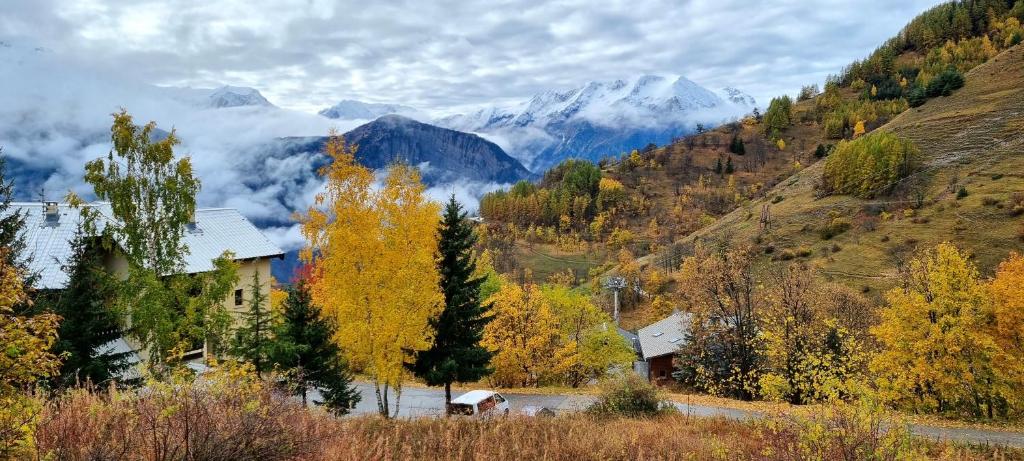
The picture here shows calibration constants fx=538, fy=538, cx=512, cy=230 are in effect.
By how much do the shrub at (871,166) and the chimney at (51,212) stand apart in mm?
114200

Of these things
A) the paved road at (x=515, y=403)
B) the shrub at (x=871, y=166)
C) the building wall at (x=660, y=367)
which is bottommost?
the building wall at (x=660, y=367)

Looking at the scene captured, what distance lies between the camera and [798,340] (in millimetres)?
27844

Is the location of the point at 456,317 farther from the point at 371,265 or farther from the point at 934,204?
the point at 934,204

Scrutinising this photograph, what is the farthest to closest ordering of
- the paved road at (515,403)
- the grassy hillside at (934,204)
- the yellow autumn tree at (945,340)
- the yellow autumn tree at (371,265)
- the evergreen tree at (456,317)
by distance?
1. the grassy hillside at (934,204)
2. the yellow autumn tree at (945,340)
3. the evergreen tree at (456,317)
4. the paved road at (515,403)
5. the yellow autumn tree at (371,265)

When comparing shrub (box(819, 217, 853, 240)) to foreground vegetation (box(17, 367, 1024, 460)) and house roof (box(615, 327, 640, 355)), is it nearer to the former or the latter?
house roof (box(615, 327, 640, 355))

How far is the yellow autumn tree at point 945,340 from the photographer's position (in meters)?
24.3

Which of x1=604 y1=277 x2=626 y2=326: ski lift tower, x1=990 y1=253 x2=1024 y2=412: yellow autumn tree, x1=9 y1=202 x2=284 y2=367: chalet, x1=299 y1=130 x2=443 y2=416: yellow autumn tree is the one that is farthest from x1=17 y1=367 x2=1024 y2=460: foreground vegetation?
x1=604 y1=277 x2=626 y2=326: ski lift tower

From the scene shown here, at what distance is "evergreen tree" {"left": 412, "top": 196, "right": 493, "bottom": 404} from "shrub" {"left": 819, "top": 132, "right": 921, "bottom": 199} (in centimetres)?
10098

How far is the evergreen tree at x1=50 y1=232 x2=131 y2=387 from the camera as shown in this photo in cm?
1719

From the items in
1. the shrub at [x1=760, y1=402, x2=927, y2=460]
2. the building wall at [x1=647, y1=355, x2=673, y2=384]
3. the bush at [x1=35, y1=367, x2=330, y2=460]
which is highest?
the bush at [x1=35, y1=367, x2=330, y2=460]

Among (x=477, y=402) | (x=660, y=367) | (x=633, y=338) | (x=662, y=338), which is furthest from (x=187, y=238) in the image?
(x=633, y=338)

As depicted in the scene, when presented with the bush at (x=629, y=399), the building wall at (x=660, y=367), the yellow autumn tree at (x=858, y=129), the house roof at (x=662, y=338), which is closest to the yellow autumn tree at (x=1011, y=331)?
the bush at (x=629, y=399)

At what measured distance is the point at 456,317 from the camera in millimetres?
23844

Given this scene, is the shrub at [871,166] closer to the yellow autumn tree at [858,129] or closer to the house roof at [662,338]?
the house roof at [662,338]
